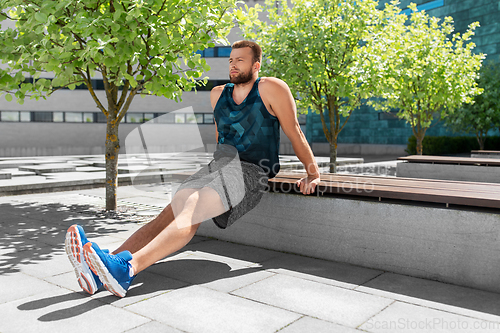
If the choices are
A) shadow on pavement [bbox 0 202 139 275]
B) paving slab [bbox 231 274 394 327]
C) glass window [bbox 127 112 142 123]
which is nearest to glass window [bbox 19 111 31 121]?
glass window [bbox 127 112 142 123]

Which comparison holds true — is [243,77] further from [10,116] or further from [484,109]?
[10,116]

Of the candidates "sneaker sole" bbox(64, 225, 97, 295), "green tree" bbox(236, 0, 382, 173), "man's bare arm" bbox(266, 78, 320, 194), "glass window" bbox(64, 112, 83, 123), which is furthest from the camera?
"glass window" bbox(64, 112, 83, 123)

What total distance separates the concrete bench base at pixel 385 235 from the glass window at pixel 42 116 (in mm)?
30683

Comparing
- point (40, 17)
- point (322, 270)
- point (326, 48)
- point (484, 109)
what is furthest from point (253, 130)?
point (484, 109)

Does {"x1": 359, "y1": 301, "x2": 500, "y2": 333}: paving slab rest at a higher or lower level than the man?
lower

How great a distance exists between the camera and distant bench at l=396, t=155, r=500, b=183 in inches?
337

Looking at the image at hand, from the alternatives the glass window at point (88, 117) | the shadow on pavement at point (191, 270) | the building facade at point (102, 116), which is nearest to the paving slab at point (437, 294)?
the shadow on pavement at point (191, 270)

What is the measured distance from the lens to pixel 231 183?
379 centimetres

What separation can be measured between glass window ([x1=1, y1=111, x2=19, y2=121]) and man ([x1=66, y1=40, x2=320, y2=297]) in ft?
102

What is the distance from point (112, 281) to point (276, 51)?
31.0ft

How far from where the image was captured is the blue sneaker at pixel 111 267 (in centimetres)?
303

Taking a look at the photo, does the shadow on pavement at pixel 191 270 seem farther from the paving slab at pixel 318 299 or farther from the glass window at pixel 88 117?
the glass window at pixel 88 117

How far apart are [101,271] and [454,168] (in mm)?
8078

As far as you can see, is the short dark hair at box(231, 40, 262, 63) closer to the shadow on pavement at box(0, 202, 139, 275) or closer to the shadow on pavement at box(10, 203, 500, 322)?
the shadow on pavement at box(10, 203, 500, 322)
